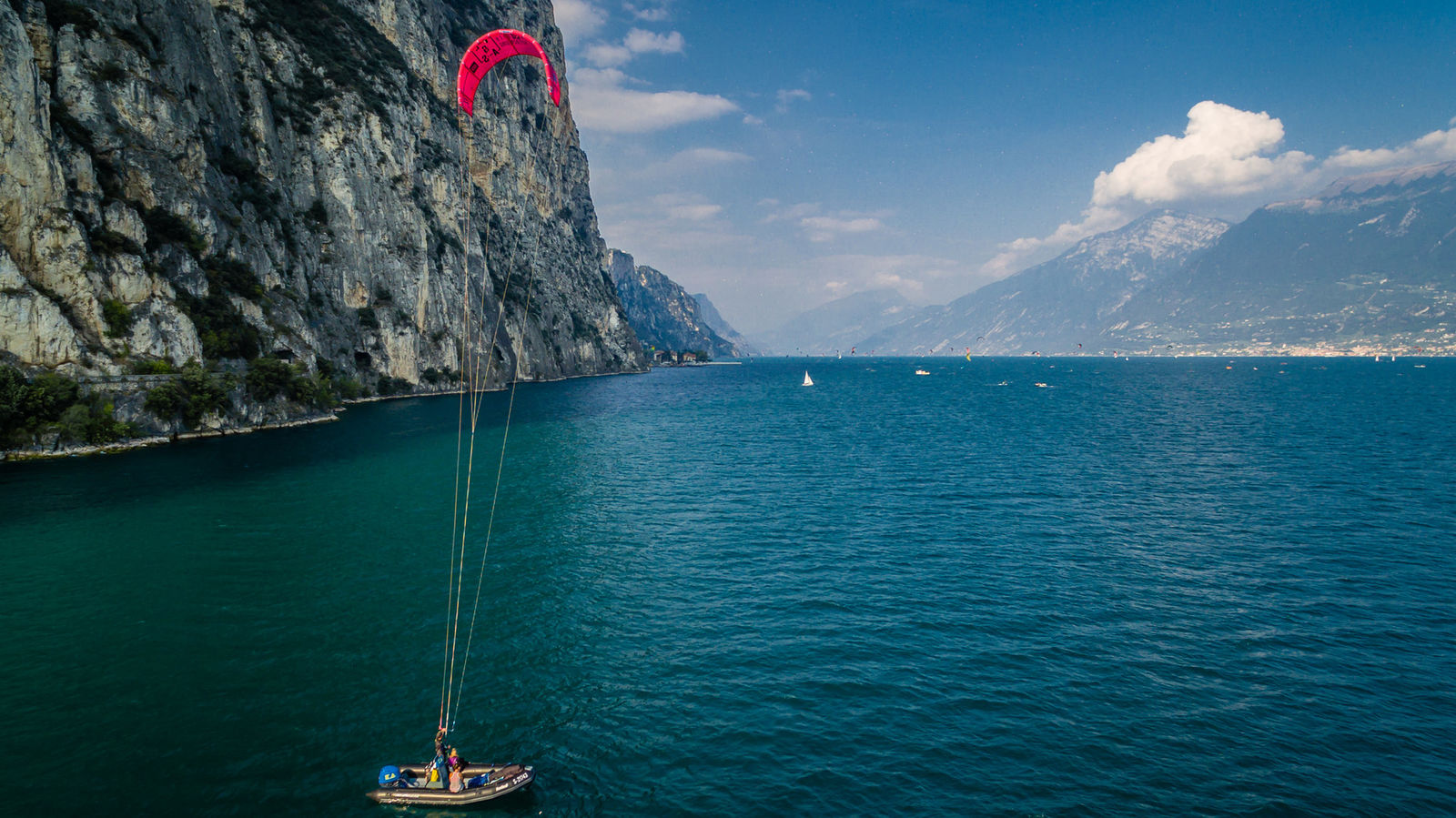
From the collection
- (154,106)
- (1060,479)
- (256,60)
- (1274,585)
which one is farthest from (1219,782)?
(256,60)

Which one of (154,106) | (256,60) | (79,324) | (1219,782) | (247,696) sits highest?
(256,60)

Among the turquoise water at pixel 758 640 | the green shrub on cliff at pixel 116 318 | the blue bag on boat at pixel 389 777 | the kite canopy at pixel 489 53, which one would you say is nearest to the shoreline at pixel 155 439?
the turquoise water at pixel 758 640

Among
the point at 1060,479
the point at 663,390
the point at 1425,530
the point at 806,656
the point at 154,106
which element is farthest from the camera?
the point at 663,390

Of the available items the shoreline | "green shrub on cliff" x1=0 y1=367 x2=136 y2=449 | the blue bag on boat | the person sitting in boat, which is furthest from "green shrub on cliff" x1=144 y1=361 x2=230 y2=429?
the person sitting in boat

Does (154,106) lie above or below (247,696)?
above

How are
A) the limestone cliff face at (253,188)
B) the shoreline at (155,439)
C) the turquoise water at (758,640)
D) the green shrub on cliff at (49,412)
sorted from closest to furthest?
the turquoise water at (758,640)
the green shrub on cliff at (49,412)
the shoreline at (155,439)
the limestone cliff face at (253,188)

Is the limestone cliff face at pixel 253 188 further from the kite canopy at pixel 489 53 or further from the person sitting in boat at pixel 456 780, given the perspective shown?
the person sitting in boat at pixel 456 780

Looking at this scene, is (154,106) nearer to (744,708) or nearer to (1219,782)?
(744,708)

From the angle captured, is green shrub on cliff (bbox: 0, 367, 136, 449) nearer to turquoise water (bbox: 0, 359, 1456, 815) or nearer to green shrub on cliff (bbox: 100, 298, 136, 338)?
turquoise water (bbox: 0, 359, 1456, 815)
